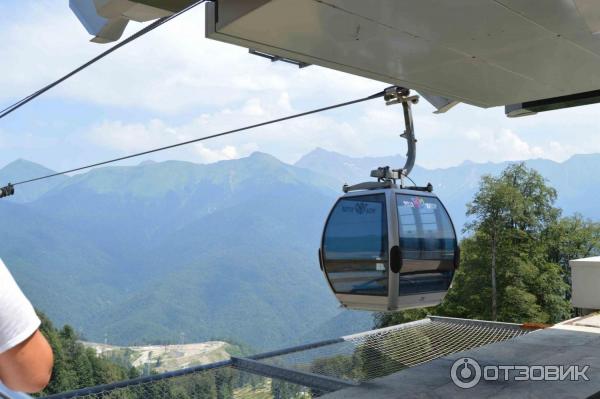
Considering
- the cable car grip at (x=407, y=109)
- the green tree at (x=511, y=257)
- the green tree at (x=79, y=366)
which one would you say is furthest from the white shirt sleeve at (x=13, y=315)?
the green tree at (x=79, y=366)

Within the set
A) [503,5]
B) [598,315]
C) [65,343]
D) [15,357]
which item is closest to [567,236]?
[598,315]

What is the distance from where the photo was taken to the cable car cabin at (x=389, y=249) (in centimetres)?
484

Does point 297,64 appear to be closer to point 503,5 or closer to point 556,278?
point 503,5

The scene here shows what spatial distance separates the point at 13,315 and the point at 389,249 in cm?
417

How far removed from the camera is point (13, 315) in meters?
0.87

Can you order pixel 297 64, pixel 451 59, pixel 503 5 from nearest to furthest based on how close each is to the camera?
pixel 503 5
pixel 451 59
pixel 297 64

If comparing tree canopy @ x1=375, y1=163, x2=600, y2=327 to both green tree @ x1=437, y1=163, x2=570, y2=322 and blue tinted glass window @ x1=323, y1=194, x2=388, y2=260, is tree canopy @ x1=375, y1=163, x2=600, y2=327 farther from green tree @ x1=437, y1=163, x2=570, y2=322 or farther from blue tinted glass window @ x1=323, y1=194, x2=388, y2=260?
blue tinted glass window @ x1=323, y1=194, x2=388, y2=260

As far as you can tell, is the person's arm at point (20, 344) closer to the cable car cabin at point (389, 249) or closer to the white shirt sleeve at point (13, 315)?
the white shirt sleeve at point (13, 315)

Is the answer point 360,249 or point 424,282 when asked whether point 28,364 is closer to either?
point 360,249

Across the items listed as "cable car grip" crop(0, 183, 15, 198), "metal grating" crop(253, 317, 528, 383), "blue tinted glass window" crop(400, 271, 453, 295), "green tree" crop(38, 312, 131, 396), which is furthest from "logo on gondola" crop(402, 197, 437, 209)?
"green tree" crop(38, 312, 131, 396)

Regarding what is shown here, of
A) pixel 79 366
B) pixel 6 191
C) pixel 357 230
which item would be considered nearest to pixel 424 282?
pixel 357 230

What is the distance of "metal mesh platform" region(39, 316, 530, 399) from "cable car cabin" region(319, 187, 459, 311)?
76 centimetres

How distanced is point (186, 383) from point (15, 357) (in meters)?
4.17

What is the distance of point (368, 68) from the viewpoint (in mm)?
3404
